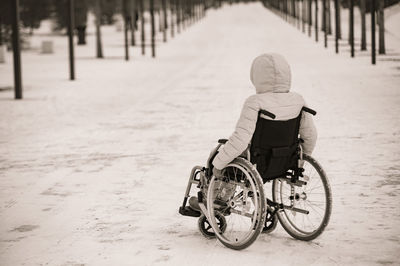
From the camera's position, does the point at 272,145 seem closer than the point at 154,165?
Yes

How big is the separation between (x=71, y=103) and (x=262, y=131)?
12540 mm

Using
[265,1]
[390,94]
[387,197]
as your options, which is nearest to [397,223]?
[387,197]

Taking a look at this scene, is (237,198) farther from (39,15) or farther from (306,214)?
(39,15)

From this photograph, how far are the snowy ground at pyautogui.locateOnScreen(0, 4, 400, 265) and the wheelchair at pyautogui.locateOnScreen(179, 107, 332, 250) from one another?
0.45 ft

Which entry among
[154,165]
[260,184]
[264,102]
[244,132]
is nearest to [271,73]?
[264,102]

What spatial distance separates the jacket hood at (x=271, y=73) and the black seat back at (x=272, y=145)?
0.21 metres

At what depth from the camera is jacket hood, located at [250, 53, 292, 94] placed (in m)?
6.35

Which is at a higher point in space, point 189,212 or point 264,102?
point 264,102

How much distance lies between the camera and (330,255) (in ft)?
20.9

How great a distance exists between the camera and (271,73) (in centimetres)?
636

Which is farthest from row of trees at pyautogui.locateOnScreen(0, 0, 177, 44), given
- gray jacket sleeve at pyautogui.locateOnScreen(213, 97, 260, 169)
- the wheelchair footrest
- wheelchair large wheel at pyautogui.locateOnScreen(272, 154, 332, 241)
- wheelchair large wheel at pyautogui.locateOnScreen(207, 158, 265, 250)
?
gray jacket sleeve at pyautogui.locateOnScreen(213, 97, 260, 169)

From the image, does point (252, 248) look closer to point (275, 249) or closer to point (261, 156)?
point (275, 249)

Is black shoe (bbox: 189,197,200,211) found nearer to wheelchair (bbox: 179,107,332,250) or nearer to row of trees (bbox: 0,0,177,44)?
wheelchair (bbox: 179,107,332,250)

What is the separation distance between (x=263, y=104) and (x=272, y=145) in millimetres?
310
